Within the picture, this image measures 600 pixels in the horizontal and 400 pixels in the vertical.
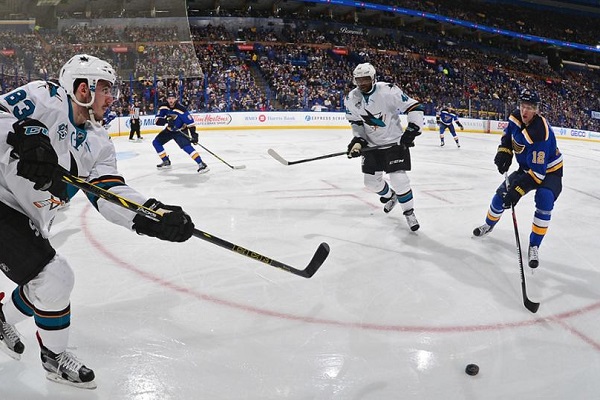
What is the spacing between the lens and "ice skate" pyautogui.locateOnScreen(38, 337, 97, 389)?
1.99 m

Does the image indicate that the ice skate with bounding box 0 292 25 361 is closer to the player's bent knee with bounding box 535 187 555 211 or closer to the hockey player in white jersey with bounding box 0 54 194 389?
the hockey player in white jersey with bounding box 0 54 194 389

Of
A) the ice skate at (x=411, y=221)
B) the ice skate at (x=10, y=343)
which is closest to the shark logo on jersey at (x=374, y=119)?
the ice skate at (x=411, y=221)

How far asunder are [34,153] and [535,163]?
126 inches

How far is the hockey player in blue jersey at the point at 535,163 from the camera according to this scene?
3514 mm

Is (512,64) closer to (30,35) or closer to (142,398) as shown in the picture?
(30,35)

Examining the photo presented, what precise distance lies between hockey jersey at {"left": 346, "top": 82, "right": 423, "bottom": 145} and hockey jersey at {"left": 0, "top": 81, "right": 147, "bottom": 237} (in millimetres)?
2815

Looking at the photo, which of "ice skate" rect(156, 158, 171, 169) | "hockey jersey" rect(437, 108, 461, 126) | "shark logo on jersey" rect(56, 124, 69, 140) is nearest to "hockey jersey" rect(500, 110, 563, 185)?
"shark logo on jersey" rect(56, 124, 69, 140)

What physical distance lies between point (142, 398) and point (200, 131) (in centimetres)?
1230

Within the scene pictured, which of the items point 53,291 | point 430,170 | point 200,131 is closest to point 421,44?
point 200,131

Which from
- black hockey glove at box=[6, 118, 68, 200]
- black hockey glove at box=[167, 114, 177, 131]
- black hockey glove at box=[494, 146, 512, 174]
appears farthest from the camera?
black hockey glove at box=[167, 114, 177, 131]

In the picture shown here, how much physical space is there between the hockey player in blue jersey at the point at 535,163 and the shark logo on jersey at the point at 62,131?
9.73ft

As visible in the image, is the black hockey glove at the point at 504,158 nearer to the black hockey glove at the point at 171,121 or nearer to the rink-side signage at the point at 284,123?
the black hockey glove at the point at 171,121

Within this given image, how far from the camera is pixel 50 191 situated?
1.76 metres

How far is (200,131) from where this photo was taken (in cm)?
1373
